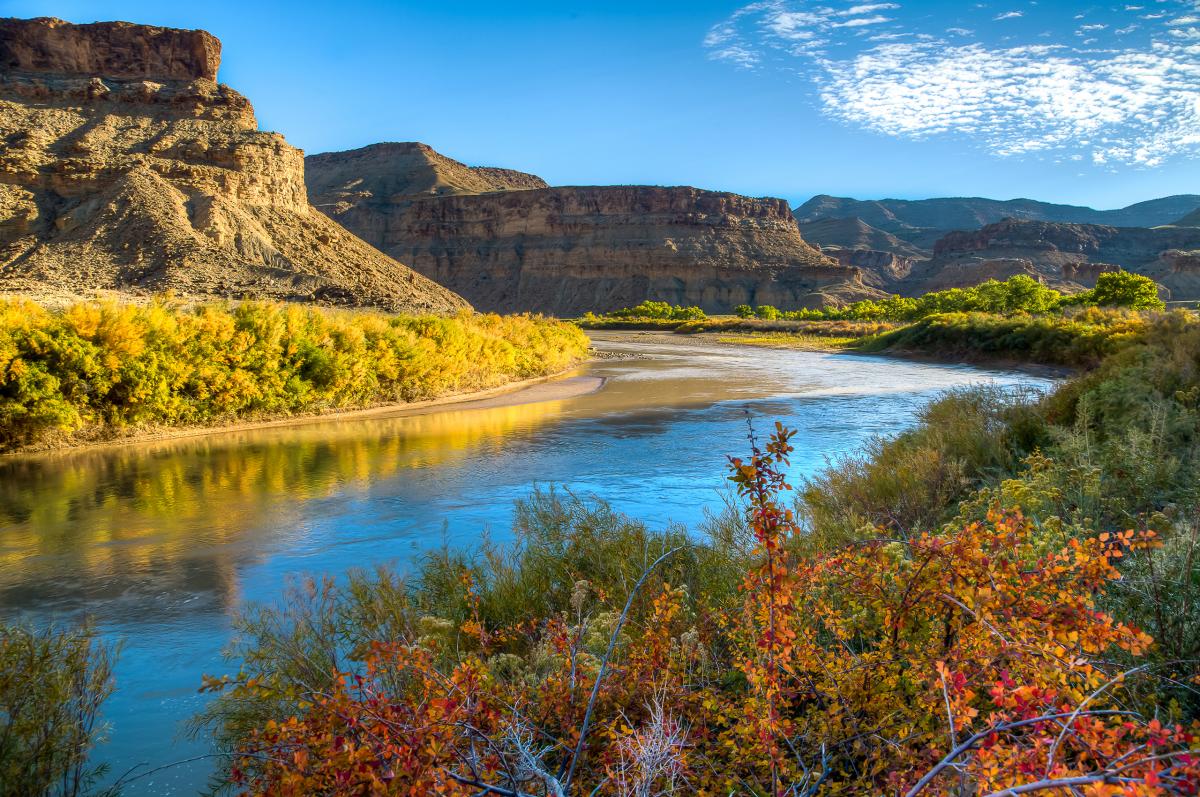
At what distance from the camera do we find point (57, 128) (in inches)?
1650

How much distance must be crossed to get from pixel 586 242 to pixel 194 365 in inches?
4263

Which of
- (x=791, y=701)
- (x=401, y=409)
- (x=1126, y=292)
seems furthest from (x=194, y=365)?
(x=1126, y=292)

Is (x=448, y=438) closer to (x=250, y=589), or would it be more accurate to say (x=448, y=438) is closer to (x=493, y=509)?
(x=493, y=509)

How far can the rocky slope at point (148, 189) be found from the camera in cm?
3509

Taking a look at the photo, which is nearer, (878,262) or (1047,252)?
(1047,252)

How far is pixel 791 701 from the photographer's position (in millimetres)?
3451

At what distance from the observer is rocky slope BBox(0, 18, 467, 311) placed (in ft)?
115

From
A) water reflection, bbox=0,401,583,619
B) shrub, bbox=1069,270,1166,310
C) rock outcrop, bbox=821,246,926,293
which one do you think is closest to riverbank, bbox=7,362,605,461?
water reflection, bbox=0,401,583,619

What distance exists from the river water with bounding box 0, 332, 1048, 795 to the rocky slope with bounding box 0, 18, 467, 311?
18.5 metres

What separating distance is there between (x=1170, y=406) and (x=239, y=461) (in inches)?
550

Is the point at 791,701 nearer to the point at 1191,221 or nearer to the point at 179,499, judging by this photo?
the point at 179,499

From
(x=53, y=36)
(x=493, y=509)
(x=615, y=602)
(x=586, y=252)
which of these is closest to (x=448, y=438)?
(x=493, y=509)

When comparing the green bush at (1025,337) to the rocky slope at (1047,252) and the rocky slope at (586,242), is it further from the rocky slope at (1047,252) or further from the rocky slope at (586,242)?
the rocky slope at (1047,252)

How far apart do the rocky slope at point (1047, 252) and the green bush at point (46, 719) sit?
123591mm
